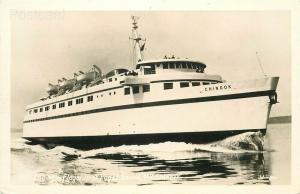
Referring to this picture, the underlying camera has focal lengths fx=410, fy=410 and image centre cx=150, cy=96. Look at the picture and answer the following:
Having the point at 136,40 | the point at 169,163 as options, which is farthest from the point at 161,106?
the point at 136,40

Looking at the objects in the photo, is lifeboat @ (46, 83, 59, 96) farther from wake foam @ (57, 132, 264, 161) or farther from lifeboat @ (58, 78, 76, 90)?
wake foam @ (57, 132, 264, 161)

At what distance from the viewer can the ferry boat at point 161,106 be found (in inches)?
122

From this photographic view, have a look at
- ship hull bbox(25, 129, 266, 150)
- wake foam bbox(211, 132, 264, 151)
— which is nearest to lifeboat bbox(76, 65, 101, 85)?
ship hull bbox(25, 129, 266, 150)

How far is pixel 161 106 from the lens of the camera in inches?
124

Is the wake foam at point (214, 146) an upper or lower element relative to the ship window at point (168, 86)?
lower

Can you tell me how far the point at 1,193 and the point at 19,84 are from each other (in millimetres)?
790

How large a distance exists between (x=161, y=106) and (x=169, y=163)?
0.44m

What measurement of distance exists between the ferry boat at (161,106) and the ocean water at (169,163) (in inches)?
3.3

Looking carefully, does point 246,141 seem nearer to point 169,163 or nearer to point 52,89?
point 169,163

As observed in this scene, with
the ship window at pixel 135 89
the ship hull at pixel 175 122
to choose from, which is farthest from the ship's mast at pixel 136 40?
the ship hull at pixel 175 122

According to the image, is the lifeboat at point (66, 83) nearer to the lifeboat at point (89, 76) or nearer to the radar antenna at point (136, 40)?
the lifeboat at point (89, 76)

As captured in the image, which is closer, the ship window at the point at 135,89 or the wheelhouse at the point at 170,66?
the wheelhouse at the point at 170,66

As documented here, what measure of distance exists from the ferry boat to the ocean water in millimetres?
84

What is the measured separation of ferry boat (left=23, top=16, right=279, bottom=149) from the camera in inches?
122
